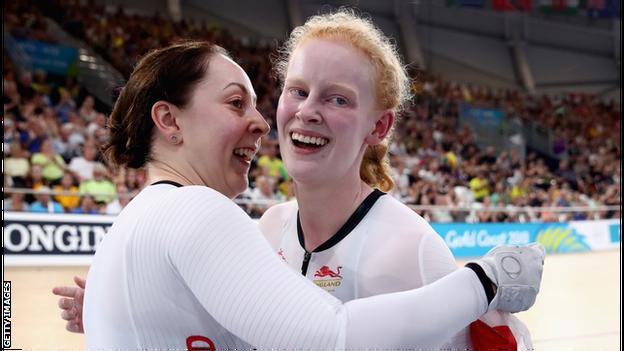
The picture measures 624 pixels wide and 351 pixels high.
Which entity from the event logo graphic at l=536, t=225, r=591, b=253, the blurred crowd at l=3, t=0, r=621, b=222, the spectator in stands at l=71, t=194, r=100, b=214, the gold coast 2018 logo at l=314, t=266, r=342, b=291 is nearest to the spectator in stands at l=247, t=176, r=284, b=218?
the blurred crowd at l=3, t=0, r=621, b=222

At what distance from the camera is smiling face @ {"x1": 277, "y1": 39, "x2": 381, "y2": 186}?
1.76 metres

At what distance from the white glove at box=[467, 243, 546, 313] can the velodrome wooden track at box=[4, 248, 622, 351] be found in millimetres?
3908

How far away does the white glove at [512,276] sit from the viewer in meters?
1.41

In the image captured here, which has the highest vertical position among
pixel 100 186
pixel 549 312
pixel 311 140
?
pixel 311 140

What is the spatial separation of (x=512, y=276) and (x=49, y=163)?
820 cm

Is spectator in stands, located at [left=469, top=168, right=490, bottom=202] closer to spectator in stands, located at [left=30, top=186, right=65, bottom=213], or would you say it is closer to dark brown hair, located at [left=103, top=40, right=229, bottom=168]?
spectator in stands, located at [left=30, top=186, right=65, bottom=213]

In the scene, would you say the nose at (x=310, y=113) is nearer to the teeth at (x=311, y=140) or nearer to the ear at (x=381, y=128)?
the teeth at (x=311, y=140)

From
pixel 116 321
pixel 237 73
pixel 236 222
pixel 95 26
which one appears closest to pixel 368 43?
pixel 237 73

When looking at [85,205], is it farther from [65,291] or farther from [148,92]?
[148,92]

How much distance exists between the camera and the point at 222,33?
18625mm

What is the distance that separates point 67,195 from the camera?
28.6ft

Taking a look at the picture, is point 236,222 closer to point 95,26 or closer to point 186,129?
point 186,129

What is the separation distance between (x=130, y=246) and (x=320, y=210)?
661mm
